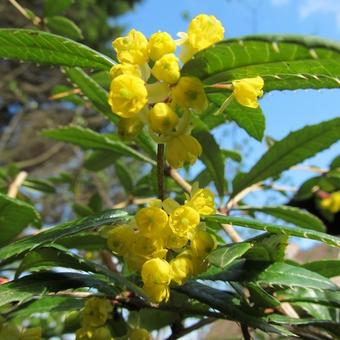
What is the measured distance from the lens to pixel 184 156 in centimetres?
69

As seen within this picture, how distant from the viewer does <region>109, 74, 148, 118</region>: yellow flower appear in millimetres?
640

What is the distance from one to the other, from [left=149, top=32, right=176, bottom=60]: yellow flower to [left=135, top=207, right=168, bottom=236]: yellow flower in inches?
7.3

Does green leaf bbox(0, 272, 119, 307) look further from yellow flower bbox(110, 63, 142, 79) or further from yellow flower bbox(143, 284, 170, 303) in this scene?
yellow flower bbox(110, 63, 142, 79)

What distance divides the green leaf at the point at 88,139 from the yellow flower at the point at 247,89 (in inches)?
26.6

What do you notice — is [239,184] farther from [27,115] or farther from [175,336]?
[27,115]

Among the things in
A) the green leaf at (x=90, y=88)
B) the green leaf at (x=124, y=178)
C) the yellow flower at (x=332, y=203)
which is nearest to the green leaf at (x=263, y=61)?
the green leaf at (x=90, y=88)

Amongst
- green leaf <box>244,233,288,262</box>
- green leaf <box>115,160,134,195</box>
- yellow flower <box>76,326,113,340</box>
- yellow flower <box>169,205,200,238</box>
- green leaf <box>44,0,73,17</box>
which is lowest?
yellow flower <box>76,326,113,340</box>

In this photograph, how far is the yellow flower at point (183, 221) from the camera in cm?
69

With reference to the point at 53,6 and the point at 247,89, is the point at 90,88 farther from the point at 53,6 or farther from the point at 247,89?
the point at 247,89

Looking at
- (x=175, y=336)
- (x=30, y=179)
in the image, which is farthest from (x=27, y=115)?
(x=175, y=336)

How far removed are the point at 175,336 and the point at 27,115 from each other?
41.5ft

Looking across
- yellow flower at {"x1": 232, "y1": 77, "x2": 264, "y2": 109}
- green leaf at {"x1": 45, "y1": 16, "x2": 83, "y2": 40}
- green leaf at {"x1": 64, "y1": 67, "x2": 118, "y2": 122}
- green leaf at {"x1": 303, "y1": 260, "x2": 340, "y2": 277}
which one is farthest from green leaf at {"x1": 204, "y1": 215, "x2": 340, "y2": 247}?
green leaf at {"x1": 45, "y1": 16, "x2": 83, "y2": 40}

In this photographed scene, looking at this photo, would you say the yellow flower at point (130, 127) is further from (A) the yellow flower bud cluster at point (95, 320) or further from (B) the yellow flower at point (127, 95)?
(A) the yellow flower bud cluster at point (95, 320)

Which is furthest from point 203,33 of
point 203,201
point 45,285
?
point 45,285
